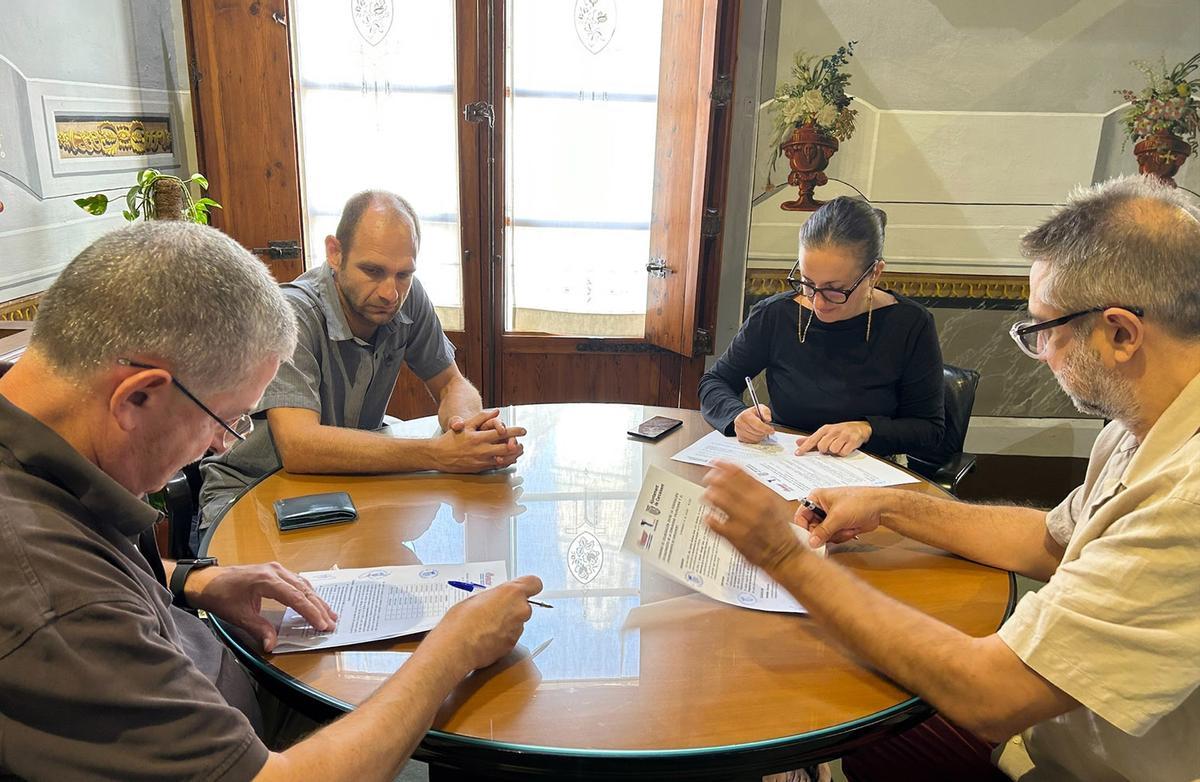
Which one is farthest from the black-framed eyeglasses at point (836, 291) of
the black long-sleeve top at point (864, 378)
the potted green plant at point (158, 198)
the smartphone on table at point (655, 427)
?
the potted green plant at point (158, 198)

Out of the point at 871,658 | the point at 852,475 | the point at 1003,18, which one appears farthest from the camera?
the point at 1003,18

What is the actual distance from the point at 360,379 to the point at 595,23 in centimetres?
185

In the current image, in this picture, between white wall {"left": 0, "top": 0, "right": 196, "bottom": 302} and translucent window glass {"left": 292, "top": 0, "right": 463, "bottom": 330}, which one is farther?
translucent window glass {"left": 292, "top": 0, "right": 463, "bottom": 330}

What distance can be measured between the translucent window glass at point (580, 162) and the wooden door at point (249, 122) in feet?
2.80

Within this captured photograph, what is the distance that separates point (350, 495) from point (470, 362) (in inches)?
78.7

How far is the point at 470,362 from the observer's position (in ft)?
11.6

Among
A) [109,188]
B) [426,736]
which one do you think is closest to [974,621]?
[426,736]

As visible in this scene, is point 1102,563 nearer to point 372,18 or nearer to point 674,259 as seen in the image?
point 674,259

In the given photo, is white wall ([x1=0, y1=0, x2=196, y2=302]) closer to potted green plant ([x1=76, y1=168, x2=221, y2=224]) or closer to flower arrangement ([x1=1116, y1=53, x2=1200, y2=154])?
potted green plant ([x1=76, y1=168, x2=221, y2=224])

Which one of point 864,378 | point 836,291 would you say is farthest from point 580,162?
point 864,378

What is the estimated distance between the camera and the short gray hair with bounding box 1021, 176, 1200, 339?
1008mm

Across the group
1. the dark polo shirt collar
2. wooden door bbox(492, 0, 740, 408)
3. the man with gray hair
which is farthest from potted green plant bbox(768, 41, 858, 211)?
the dark polo shirt collar

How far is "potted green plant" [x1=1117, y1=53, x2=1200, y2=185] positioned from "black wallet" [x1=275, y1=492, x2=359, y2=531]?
3.22 m

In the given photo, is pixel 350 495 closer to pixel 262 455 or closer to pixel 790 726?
pixel 262 455
